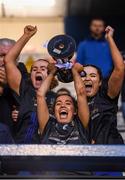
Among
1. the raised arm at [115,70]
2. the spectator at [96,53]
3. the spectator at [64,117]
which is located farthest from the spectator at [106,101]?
the spectator at [96,53]

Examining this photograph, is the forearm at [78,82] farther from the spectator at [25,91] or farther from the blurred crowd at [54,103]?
Answer: the spectator at [25,91]

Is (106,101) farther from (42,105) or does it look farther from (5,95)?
(5,95)

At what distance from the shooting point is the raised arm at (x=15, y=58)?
4699mm

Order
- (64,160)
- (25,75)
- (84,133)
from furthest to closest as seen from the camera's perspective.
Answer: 1. (25,75)
2. (84,133)
3. (64,160)

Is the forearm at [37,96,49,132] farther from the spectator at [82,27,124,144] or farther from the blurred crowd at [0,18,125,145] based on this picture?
the spectator at [82,27,124,144]

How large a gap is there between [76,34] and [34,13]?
3.75 feet

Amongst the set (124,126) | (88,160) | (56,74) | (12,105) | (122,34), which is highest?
(88,160)

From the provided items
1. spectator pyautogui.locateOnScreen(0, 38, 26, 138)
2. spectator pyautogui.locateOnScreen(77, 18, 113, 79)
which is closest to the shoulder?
spectator pyautogui.locateOnScreen(0, 38, 26, 138)

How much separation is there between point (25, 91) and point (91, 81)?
22.1 inches

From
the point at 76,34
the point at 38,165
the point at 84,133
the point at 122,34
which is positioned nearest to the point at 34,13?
the point at 76,34

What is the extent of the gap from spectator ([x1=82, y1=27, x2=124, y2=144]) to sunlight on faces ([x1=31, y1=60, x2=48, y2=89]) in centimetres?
37

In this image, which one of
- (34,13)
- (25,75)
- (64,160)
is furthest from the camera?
(34,13)

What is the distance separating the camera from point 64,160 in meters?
2.89

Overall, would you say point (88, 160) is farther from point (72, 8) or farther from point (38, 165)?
point (72, 8)
